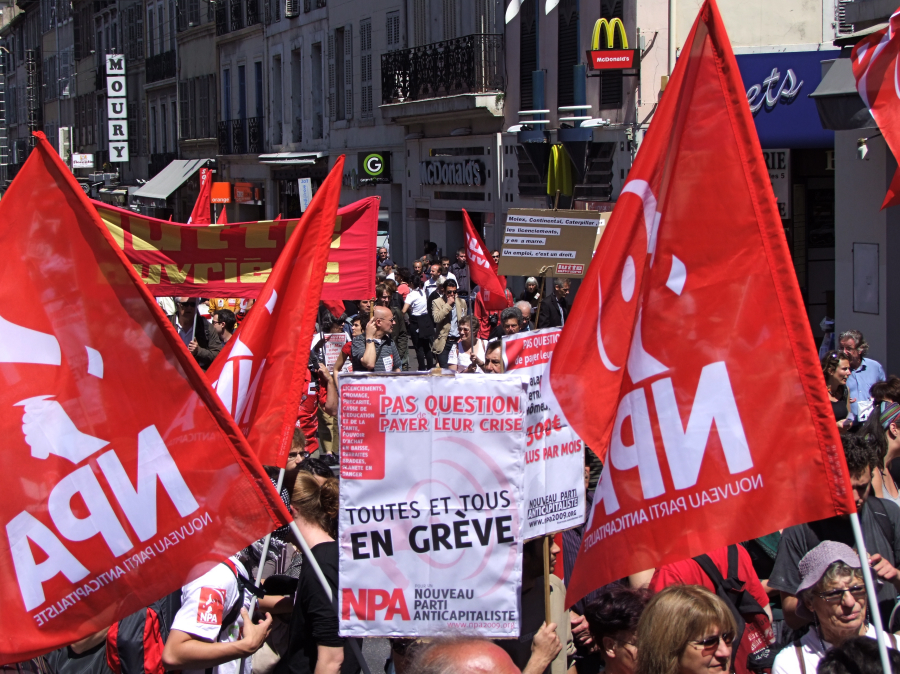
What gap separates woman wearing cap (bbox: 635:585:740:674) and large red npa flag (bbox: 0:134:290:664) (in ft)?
3.88

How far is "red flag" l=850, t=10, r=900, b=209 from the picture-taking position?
8.41m

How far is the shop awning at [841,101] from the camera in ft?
37.6

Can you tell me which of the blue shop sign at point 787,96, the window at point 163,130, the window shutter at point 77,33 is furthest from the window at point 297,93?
the window shutter at point 77,33

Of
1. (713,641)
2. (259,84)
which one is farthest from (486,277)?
(259,84)

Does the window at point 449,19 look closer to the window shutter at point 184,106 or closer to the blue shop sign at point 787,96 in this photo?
the blue shop sign at point 787,96

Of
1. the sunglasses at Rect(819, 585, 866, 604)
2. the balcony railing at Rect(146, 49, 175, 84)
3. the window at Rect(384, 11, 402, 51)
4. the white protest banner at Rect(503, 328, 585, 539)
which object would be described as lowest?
the sunglasses at Rect(819, 585, 866, 604)

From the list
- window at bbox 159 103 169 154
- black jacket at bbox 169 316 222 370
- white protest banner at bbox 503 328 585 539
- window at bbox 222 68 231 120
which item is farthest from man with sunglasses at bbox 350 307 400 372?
window at bbox 159 103 169 154

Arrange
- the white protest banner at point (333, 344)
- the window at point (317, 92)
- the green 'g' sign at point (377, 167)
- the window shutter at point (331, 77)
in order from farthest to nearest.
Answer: the window at point (317, 92) → the window shutter at point (331, 77) → the green 'g' sign at point (377, 167) → the white protest banner at point (333, 344)

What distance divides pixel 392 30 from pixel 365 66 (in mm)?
1819

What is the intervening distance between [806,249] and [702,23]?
1305 cm

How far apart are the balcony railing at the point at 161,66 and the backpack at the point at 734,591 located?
42.7 metres

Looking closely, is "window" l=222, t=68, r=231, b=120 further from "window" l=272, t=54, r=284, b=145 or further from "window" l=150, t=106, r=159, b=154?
"window" l=150, t=106, r=159, b=154

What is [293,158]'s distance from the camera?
32.8 metres

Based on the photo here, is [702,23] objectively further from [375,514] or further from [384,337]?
[384,337]
